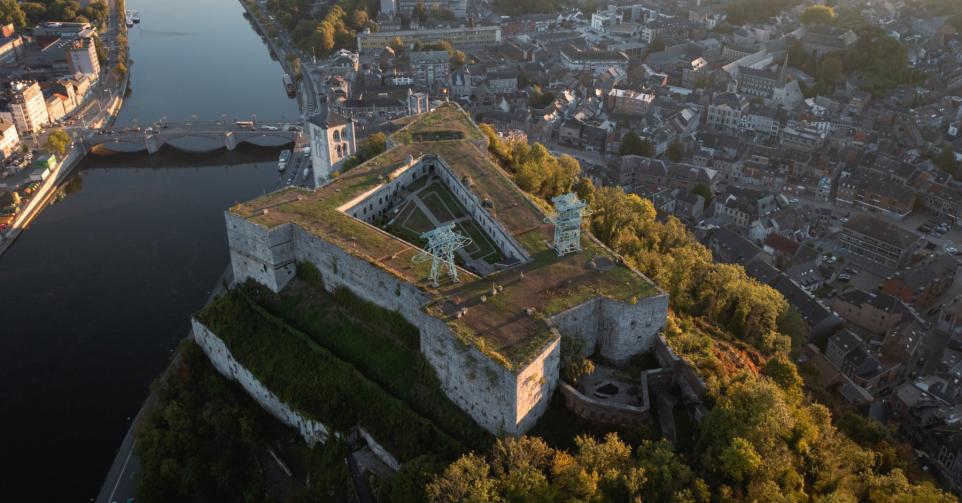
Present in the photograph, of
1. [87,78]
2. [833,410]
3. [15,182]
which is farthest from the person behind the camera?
[87,78]

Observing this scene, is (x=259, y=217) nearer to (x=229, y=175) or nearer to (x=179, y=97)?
(x=229, y=175)

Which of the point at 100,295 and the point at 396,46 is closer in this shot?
the point at 100,295

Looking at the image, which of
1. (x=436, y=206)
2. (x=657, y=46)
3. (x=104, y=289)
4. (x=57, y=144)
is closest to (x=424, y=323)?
(x=436, y=206)

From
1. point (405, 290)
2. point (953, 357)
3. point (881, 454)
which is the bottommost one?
point (953, 357)

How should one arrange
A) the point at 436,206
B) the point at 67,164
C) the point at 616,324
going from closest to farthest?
the point at 616,324 → the point at 436,206 → the point at 67,164

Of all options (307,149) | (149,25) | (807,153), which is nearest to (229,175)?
(307,149)

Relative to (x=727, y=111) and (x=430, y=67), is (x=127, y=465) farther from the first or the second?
(x=430, y=67)
